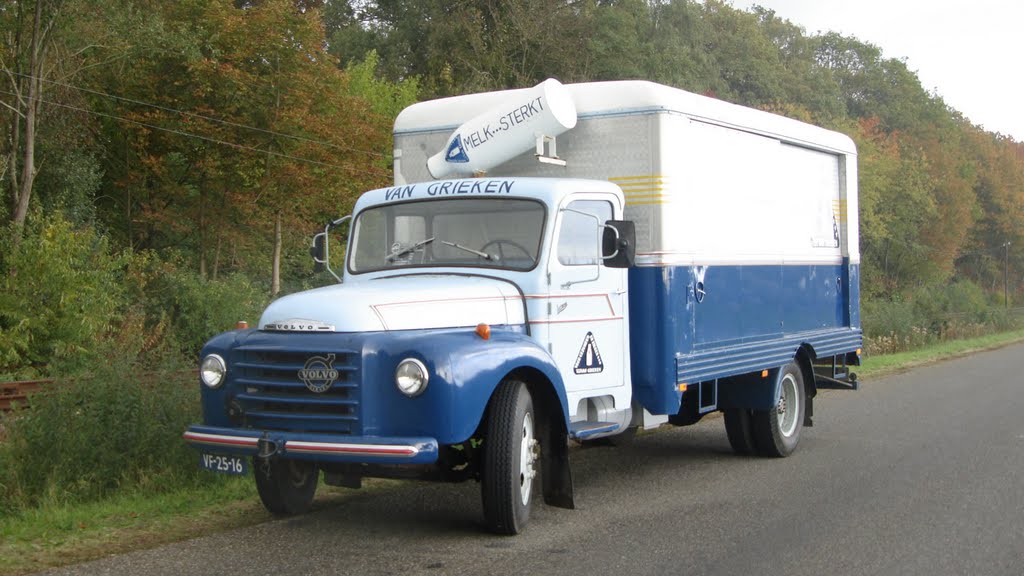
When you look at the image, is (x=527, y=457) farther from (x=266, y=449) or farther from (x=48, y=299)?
(x=48, y=299)

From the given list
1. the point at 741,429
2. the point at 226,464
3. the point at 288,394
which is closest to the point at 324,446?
the point at 288,394

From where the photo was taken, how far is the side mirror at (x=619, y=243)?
773 cm

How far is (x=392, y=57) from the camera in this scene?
40031 millimetres

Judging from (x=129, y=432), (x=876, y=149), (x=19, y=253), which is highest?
(x=876, y=149)

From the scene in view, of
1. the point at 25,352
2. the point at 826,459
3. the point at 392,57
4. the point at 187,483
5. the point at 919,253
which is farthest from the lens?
the point at 919,253

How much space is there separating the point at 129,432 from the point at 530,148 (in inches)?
152

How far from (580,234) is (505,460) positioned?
1.96 meters

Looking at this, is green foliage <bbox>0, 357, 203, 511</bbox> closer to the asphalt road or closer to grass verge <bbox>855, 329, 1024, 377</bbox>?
the asphalt road

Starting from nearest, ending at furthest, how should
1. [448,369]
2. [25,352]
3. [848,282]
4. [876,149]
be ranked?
[448,369] < [848,282] < [25,352] < [876,149]

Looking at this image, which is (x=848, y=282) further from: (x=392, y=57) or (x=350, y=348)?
(x=392, y=57)

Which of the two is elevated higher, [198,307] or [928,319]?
[198,307]

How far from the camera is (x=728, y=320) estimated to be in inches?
373

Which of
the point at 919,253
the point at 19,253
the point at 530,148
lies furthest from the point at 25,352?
the point at 919,253

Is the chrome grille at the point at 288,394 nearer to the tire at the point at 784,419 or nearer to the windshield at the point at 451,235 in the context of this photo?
the windshield at the point at 451,235
